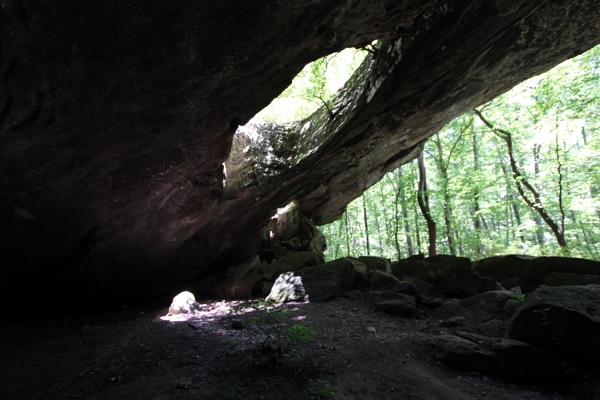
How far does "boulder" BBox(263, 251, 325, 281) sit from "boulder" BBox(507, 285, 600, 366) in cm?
600

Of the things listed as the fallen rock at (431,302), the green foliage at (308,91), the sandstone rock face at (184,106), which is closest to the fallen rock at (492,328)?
the fallen rock at (431,302)

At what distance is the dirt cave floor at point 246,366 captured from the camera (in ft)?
10.5

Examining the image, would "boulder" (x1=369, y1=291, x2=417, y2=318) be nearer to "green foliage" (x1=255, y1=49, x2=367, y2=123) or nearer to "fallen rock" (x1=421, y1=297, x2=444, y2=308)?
"fallen rock" (x1=421, y1=297, x2=444, y2=308)

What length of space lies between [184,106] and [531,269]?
887 centimetres

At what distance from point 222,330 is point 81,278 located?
4.41 metres

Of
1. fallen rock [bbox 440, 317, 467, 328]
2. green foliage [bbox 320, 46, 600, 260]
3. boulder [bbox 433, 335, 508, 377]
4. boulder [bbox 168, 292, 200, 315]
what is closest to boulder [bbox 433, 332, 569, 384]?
boulder [bbox 433, 335, 508, 377]

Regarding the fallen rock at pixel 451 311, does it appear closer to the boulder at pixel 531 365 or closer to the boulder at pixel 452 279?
the boulder at pixel 452 279

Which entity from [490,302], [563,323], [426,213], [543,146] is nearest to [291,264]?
[490,302]

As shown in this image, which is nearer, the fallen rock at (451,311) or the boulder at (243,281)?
the fallen rock at (451,311)

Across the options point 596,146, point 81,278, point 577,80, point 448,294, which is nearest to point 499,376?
point 448,294

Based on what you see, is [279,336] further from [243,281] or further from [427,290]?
[243,281]

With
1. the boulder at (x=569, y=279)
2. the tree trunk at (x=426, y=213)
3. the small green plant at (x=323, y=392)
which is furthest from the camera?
the tree trunk at (x=426, y=213)

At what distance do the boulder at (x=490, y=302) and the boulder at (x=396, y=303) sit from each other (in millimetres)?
1201

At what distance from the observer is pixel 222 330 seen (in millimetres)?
5363
